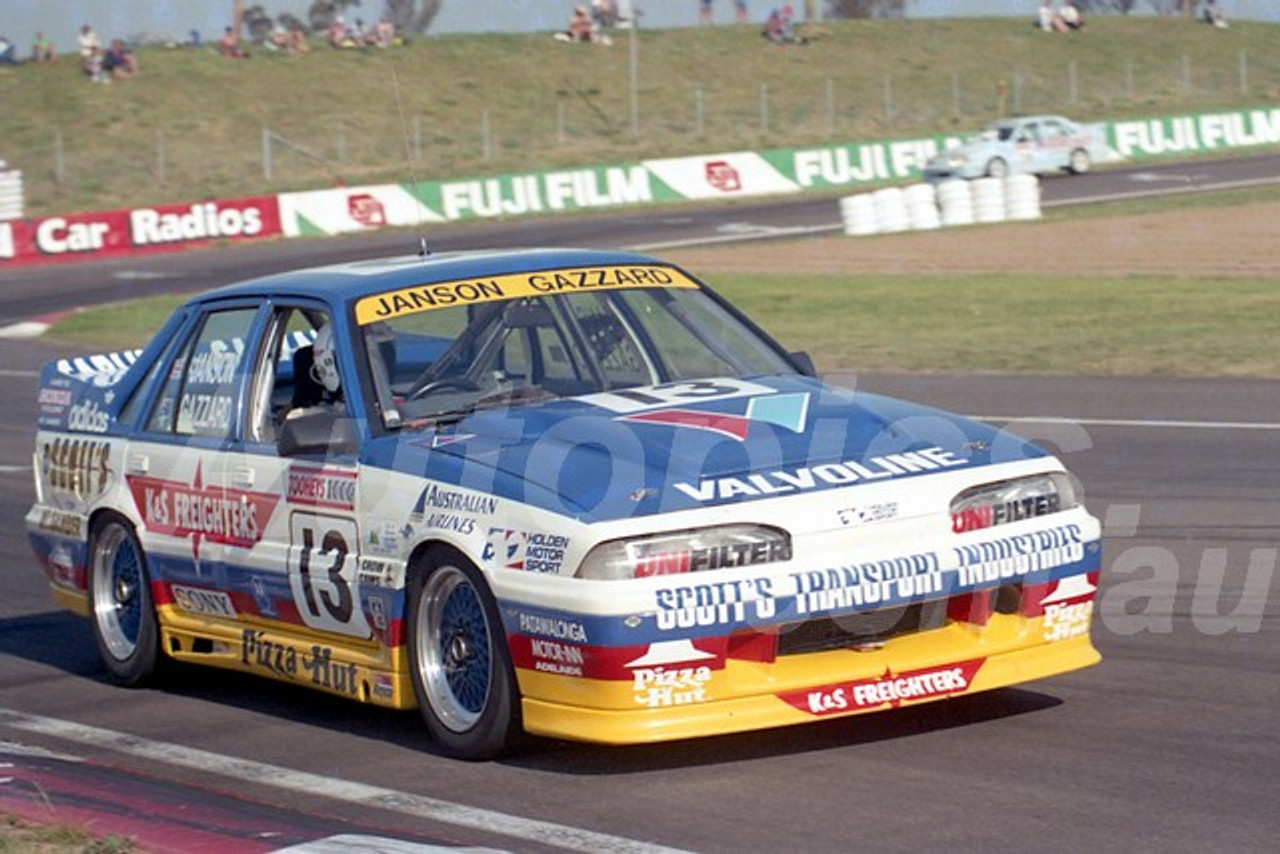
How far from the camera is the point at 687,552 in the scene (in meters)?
5.62

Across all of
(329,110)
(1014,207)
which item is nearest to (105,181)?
(329,110)

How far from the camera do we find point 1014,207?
31.6 metres

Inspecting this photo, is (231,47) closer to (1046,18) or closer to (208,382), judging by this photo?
(1046,18)

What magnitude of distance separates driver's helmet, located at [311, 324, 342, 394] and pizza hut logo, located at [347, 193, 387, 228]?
34103 mm

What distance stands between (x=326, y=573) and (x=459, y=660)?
73cm

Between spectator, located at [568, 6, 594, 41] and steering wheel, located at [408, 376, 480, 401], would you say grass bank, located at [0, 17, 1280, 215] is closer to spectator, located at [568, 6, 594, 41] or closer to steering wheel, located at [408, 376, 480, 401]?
spectator, located at [568, 6, 594, 41]

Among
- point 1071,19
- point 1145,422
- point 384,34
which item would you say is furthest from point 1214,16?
point 1145,422

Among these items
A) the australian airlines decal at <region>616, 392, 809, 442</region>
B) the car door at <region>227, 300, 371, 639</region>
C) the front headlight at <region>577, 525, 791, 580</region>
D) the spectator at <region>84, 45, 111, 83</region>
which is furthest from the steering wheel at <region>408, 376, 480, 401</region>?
the spectator at <region>84, 45, 111, 83</region>

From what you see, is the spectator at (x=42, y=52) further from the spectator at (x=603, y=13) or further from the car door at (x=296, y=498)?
the car door at (x=296, y=498)

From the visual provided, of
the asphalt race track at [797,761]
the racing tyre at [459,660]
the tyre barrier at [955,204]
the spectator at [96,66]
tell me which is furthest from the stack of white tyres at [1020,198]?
the spectator at [96,66]

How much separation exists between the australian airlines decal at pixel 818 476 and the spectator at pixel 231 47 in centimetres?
5934

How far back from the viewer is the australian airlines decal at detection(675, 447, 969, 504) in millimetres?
5750

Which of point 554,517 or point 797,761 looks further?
point 797,761

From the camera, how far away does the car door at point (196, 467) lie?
723 cm
